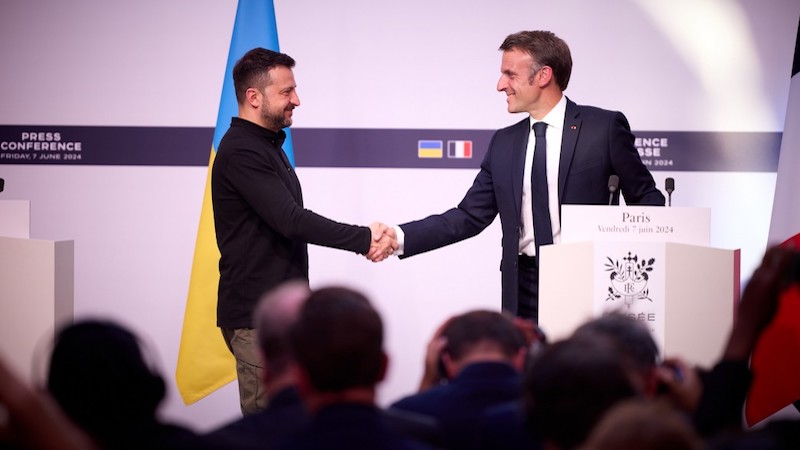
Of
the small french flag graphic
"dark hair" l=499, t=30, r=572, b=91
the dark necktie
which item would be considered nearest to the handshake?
the dark necktie

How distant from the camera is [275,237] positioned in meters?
4.18

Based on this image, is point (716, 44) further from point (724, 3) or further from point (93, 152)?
point (93, 152)

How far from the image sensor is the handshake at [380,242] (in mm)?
4570

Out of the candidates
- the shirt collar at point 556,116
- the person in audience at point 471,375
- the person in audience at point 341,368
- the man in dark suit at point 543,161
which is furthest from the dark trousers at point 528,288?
the person in audience at point 341,368

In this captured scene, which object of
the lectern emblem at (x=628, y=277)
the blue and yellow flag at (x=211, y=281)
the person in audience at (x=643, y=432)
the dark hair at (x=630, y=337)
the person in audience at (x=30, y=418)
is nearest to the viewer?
the person in audience at (x=643, y=432)

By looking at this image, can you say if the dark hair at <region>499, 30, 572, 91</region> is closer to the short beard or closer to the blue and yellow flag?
the short beard

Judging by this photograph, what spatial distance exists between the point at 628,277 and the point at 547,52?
1.47 metres

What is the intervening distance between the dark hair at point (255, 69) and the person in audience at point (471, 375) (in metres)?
2.25

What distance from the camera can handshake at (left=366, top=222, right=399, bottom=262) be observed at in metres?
4.57

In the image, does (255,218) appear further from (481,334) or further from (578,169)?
(481,334)

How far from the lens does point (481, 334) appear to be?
2379 millimetres

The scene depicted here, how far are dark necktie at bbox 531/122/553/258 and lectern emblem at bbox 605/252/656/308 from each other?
0.81 metres

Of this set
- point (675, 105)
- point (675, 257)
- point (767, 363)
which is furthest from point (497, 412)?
point (675, 105)

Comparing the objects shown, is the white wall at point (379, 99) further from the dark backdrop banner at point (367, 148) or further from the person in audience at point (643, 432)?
the person in audience at point (643, 432)
